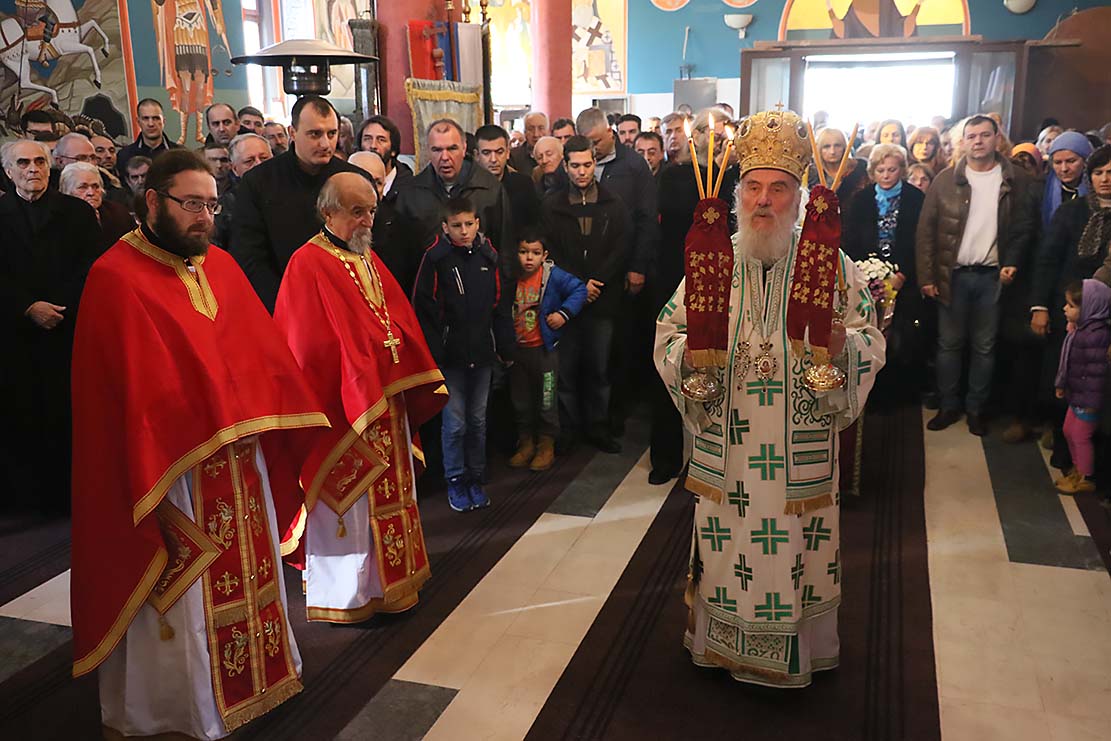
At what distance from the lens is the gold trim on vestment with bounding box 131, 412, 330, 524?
2504 mm

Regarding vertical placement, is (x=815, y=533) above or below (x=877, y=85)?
below

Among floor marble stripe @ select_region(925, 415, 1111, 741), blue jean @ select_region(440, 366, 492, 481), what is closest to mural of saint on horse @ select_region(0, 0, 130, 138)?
blue jean @ select_region(440, 366, 492, 481)

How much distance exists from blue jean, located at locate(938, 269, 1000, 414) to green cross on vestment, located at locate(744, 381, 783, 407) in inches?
143

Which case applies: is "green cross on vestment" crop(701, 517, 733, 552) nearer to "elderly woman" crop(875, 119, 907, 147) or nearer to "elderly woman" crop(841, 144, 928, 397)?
"elderly woman" crop(841, 144, 928, 397)

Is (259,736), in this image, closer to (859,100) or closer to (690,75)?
(859,100)

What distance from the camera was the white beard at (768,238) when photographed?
111 inches

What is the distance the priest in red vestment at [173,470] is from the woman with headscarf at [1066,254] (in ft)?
14.1

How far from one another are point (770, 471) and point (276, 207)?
230cm

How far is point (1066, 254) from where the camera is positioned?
5262 millimetres

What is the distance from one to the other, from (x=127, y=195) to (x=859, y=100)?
11.8 m

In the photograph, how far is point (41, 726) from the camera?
3025 millimetres

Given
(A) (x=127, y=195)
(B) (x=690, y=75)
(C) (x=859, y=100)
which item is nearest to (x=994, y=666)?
(A) (x=127, y=195)

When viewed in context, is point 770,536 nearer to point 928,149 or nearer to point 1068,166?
point 1068,166

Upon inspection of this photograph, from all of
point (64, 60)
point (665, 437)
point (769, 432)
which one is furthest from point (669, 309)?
point (64, 60)
